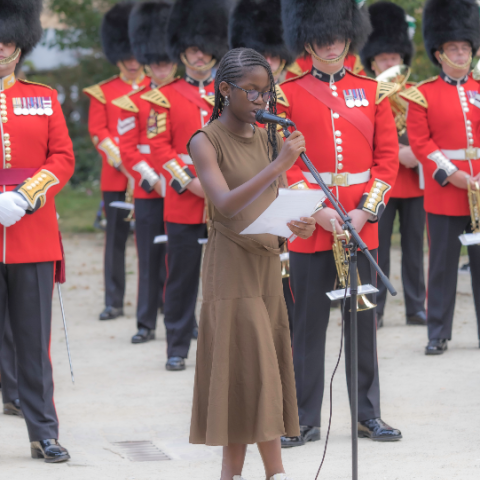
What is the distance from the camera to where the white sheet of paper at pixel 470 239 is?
5.77m

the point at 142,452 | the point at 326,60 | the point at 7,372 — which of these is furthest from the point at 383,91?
the point at 7,372

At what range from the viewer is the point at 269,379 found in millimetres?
3441

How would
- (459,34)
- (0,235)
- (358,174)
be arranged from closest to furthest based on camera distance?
1. (0,235)
2. (358,174)
3. (459,34)

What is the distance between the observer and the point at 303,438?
4.50 metres

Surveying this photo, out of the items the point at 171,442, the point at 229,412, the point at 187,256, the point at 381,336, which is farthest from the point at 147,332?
the point at 229,412

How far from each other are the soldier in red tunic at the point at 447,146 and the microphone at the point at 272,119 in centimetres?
303

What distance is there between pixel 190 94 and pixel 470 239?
2.11m

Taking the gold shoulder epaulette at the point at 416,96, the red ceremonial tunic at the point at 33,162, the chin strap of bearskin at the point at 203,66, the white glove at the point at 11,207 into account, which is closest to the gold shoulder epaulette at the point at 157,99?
the chin strap of bearskin at the point at 203,66

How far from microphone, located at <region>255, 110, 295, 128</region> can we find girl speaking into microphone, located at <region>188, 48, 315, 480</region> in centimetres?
13

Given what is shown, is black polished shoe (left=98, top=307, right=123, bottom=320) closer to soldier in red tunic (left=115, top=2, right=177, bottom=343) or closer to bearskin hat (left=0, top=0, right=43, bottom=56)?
soldier in red tunic (left=115, top=2, right=177, bottom=343)

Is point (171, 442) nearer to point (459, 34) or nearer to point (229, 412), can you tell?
point (229, 412)

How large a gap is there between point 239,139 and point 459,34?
3239 millimetres

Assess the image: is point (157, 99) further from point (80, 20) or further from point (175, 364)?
point (80, 20)

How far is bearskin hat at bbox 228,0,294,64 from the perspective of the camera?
6324 mm
